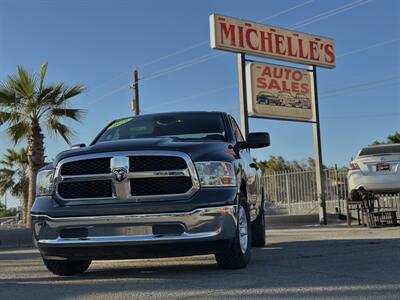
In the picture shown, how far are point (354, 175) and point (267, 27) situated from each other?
24.5ft

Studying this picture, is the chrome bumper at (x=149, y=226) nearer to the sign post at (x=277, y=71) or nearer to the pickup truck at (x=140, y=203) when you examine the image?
the pickup truck at (x=140, y=203)

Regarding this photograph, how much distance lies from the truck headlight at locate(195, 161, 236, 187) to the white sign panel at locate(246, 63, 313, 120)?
1256 centimetres

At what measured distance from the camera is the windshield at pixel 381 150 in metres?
13.3

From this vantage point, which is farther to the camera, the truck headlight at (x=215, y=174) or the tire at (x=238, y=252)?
the tire at (x=238, y=252)

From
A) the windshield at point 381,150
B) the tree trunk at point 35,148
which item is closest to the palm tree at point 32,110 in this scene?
the tree trunk at point 35,148

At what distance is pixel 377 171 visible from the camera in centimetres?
1316

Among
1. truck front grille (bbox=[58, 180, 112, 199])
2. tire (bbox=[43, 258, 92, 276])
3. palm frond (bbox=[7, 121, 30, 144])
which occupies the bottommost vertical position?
tire (bbox=[43, 258, 92, 276])

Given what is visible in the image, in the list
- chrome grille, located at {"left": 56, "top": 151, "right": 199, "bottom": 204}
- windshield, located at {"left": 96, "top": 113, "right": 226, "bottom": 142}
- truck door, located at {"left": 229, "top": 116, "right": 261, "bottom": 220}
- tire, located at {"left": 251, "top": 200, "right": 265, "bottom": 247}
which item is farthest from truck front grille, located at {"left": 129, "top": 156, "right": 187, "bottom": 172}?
tire, located at {"left": 251, "top": 200, "right": 265, "bottom": 247}

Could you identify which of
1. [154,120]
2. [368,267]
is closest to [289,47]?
[154,120]

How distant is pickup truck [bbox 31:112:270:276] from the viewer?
18.6 feet

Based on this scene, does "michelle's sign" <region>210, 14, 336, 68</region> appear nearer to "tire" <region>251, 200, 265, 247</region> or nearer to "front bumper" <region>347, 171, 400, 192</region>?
"front bumper" <region>347, 171, 400, 192</region>

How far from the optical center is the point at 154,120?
302 inches

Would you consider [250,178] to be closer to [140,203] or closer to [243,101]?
[140,203]

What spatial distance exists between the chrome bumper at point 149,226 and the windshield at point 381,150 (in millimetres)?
8432
